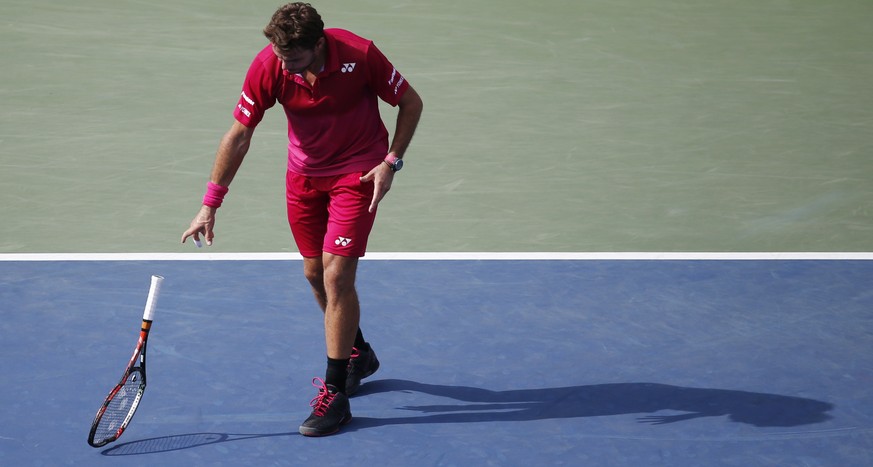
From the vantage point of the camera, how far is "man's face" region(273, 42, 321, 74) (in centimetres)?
505

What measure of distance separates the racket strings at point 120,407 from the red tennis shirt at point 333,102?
4.19 ft

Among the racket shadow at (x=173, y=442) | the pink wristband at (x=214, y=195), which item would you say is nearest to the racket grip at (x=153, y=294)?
the pink wristband at (x=214, y=195)

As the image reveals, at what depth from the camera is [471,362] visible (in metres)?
6.25

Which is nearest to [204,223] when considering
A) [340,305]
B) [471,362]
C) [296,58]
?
[340,305]

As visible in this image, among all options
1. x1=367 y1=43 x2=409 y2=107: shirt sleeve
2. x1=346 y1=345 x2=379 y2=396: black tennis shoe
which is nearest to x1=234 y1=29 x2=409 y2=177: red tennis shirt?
x1=367 y1=43 x2=409 y2=107: shirt sleeve

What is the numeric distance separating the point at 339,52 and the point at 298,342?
71.1 inches

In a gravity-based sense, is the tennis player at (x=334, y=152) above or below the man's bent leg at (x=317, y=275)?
above

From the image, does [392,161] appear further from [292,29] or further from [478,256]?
[478,256]

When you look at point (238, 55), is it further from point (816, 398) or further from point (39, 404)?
point (816, 398)

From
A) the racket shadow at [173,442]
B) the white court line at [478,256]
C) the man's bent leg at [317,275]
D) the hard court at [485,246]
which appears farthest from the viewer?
the white court line at [478,256]

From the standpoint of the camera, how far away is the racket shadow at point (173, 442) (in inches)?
206

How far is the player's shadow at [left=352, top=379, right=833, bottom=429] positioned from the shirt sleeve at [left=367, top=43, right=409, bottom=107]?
1515 millimetres

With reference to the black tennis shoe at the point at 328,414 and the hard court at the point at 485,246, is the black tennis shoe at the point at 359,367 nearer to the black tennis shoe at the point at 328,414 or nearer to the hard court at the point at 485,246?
the hard court at the point at 485,246

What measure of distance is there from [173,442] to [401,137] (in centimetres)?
177
